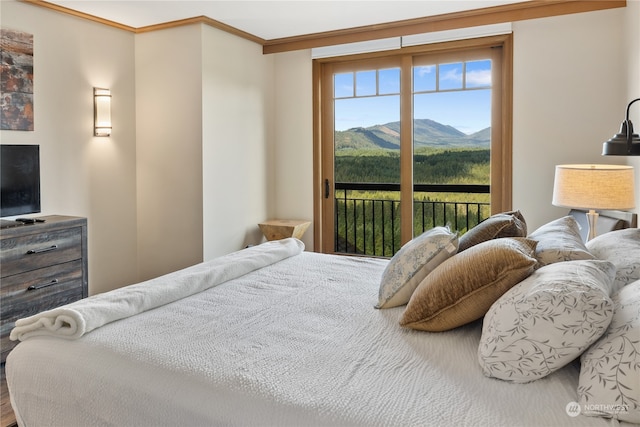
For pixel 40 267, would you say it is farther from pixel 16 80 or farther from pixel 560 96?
pixel 560 96

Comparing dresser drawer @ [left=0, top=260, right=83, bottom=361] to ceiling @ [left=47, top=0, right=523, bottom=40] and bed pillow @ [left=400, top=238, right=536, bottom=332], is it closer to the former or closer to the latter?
ceiling @ [left=47, top=0, right=523, bottom=40]

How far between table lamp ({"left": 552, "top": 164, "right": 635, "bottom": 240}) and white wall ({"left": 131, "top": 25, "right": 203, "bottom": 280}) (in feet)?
9.32

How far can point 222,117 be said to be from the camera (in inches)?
164

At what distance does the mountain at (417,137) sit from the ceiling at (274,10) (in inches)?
38.5

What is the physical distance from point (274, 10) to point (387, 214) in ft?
7.03

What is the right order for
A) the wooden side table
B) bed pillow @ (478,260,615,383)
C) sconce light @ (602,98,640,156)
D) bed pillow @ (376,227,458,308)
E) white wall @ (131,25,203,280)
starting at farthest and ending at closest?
1. the wooden side table
2. white wall @ (131,25,203,280)
3. sconce light @ (602,98,640,156)
4. bed pillow @ (376,227,458,308)
5. bed pillow @ (478,260,615,383)

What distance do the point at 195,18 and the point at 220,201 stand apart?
1577 mm

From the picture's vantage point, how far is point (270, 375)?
1.21 m

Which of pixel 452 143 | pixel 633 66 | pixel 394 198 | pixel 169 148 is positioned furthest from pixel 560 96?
pixel 169 148

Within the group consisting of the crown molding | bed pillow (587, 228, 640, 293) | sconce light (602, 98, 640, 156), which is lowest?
bed pillow (587, 228, 640, 293)

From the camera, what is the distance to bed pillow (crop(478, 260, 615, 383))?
1.10m

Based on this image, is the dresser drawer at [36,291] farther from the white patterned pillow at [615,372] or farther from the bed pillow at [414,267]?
the white patterned pillow at [615,372]

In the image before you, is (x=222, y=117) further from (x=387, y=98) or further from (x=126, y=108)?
(x=387, y=98)

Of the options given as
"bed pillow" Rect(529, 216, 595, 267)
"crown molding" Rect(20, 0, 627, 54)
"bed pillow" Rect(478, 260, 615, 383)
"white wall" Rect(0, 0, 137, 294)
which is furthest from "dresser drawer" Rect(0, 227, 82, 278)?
"bed pillow" Rect(529, 216, 595, 267)
